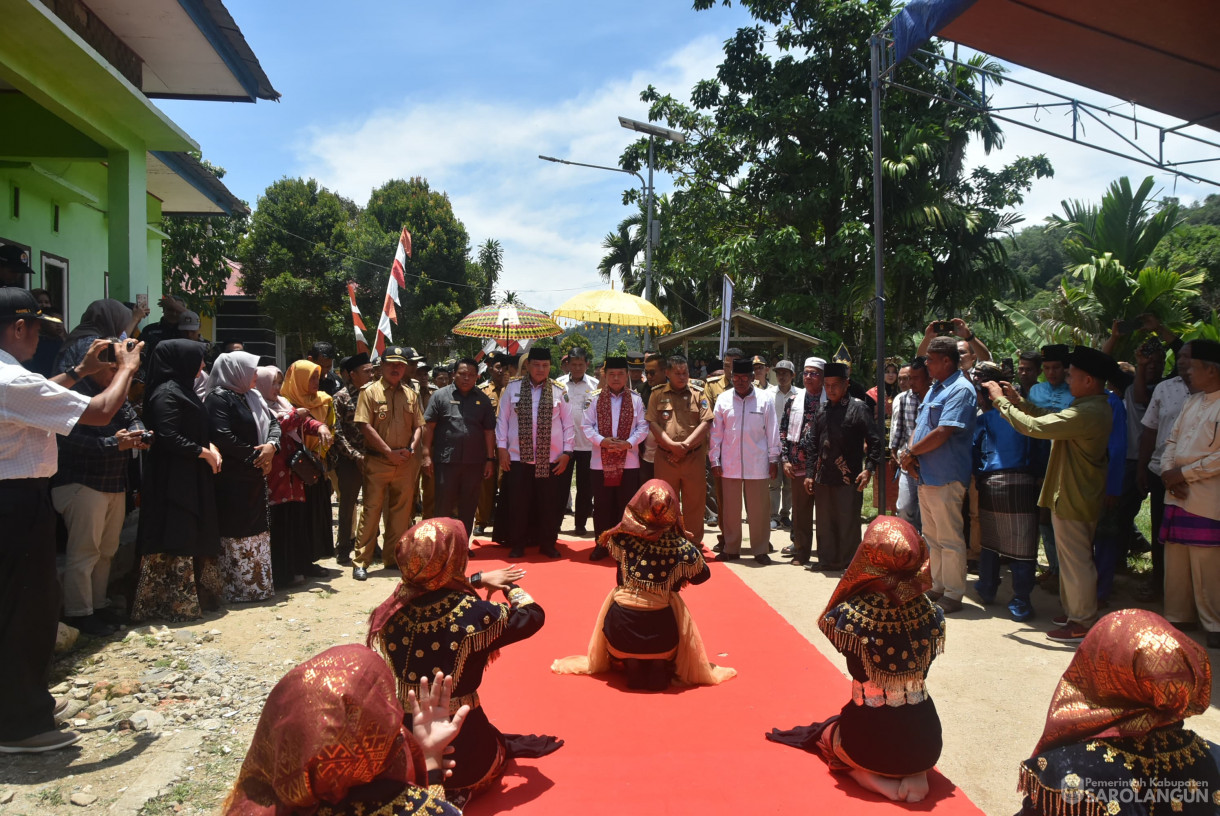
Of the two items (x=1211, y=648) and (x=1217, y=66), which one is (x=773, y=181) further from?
(x=1211, y=648)

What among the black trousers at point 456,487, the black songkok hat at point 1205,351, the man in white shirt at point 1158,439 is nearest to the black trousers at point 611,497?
the black trousers at point 456,487

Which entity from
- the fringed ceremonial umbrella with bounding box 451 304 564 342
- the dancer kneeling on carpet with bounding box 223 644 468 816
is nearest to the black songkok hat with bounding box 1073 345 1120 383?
the dancer kneeling on carpet with bounding box 223 644 468 816

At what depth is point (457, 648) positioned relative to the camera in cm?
295

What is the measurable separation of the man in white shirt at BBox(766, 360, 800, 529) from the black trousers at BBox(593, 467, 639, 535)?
1.42 m

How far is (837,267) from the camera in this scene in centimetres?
1848

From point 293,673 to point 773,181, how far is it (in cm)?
1885

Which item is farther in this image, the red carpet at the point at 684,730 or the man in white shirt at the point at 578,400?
the man in white shirt at the point at 578,400

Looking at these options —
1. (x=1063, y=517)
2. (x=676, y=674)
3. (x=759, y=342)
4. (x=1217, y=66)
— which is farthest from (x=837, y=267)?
(x=676, y=674)

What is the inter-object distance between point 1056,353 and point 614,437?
12.7 feet

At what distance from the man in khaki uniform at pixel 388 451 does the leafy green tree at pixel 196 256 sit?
31.8 ft

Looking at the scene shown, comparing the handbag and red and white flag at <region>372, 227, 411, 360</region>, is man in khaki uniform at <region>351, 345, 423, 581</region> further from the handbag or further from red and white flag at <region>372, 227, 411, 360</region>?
red and white flag at <region>372, 227, 411, 360</region>

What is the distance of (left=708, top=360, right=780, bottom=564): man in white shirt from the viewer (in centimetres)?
768

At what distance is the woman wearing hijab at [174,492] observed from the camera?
17.0 ft

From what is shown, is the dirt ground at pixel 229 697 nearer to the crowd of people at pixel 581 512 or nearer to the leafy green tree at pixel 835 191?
the crowd of people at pixel 581 512
